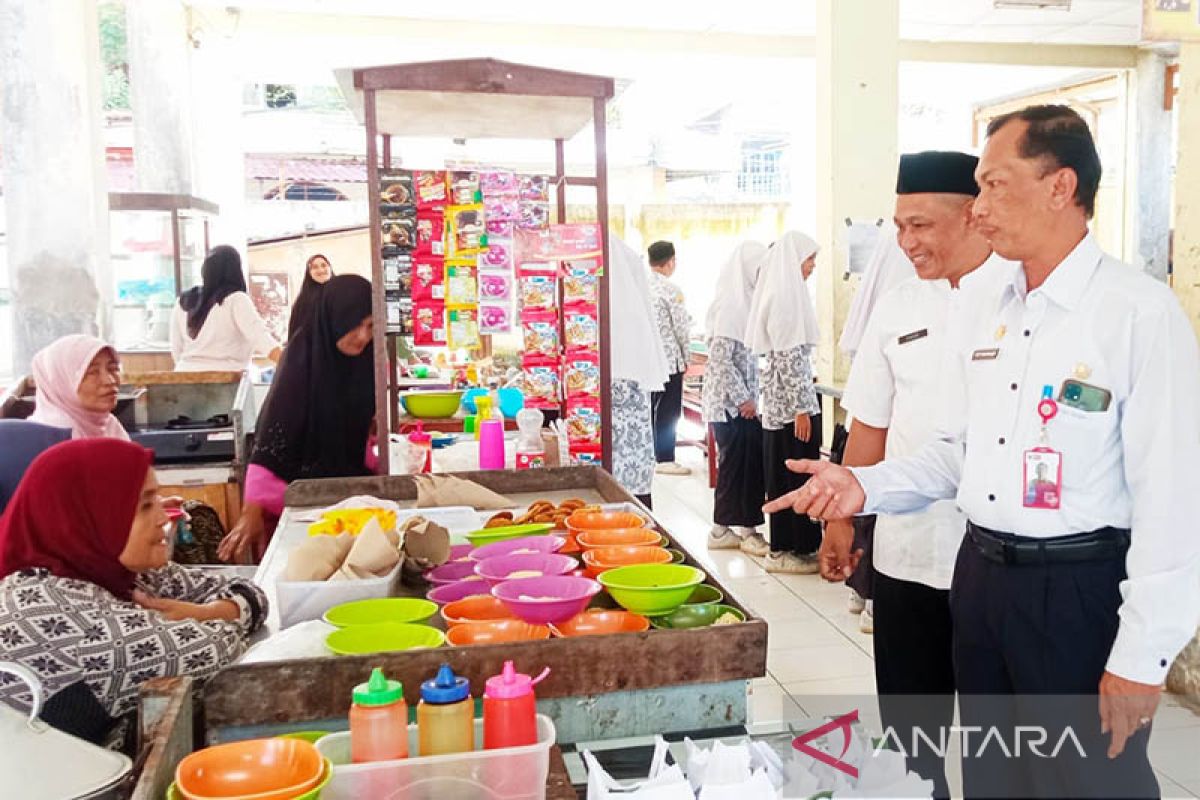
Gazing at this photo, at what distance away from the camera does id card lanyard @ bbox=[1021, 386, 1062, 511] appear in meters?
1.55

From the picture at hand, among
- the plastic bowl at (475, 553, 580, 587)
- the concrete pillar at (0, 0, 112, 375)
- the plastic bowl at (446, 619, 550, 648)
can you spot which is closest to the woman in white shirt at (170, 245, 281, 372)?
the concrete pillar at (0, 0, 112, 375)

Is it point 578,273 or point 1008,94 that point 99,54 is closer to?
point 578,273

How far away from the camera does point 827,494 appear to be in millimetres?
1834

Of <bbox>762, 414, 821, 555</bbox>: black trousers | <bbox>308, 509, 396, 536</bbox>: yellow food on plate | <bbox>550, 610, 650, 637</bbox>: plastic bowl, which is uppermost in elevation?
<bbox>308, 509, 396, 536</bbox>: yellow food on plate

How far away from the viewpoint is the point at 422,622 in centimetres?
183

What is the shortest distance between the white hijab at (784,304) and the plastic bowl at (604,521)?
2713 millimetres

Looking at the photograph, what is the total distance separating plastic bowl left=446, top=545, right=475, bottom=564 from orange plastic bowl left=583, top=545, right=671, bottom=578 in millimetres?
288

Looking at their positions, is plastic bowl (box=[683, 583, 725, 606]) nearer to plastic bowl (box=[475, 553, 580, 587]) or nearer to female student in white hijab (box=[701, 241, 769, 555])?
plastic bowl (box=[475, 553, 580, 587])

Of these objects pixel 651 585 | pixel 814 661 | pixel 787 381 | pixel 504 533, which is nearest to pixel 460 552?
pixel 504 533

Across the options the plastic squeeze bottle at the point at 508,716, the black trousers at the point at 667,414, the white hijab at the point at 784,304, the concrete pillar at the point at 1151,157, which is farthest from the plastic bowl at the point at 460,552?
the concrete pillar at the point at 1151,157

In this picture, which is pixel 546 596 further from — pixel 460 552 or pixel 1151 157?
pixel 1151 157

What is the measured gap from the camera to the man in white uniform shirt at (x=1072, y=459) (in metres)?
1.46

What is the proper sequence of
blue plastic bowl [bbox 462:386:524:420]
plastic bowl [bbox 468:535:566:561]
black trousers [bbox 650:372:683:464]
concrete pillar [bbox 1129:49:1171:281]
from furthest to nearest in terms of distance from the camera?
1. concrete pillar [bbox 1129:49:1171:281]
2. black trousers [bbox 650:372:683:464]
3. blue plastic bowl [bbox 462:386:524:420]
4. plastic bowl [bbox 468:535:566:561]

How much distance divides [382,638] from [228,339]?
177 inches
